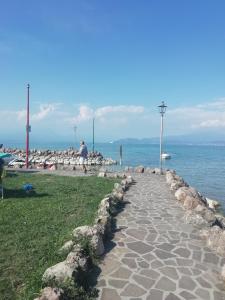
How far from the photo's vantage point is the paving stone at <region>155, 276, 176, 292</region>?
5.90 m

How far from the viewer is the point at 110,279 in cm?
620

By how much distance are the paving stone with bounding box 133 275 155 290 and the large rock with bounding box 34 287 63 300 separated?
1.69 meters

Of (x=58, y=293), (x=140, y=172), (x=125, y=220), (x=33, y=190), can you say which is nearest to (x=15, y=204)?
(x=33, y=190)

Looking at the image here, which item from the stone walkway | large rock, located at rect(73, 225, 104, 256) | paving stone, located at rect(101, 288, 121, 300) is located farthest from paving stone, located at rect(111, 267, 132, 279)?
large rock, located at rect(73, 225, 104, 256)

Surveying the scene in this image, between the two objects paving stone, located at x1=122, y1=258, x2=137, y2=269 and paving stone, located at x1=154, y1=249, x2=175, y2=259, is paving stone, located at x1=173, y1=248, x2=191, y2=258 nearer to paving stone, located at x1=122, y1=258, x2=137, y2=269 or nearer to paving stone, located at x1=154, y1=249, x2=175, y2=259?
paving stone, located at x1=154, y1=249, x2=175, y2=259

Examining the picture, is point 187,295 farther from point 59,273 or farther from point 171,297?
point 59,273

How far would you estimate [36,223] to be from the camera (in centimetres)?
919

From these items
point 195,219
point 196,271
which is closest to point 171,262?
point 196,271

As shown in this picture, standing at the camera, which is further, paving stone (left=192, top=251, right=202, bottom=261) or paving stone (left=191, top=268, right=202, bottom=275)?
Answer: paving stone (left=192, top=251, right=202, bottom=261)

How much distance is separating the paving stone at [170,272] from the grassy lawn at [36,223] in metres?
2.21

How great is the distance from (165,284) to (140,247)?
1.80m

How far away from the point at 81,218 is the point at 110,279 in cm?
377

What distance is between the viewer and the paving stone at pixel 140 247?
24.9 feet

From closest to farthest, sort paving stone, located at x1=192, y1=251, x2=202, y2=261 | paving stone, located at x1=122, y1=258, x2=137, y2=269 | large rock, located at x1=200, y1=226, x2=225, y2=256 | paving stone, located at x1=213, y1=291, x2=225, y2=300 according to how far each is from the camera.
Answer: paving stone, located at x1=213, y1=291, x2=225, y2=300 → paving stone, located at x1=122, y1=258, x2=137, y2=269 → paving stone, located at x1=192, y1=251, x2=202, y2=261 → large rock, located at x1=200, y1=226, x2=225, y2=256
